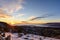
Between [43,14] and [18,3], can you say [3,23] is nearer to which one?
[18,3]

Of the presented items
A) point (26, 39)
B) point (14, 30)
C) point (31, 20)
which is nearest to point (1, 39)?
point (14, 30)

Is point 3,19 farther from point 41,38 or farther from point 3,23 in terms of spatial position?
point 41,38

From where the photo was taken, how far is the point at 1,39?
5.11ft

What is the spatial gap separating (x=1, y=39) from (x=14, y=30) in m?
0.19

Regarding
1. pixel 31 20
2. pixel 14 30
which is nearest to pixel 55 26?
pixel 31 20

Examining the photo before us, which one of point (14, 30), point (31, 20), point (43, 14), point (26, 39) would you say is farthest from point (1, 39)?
point (43, 14)

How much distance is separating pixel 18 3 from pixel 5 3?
0.16 m

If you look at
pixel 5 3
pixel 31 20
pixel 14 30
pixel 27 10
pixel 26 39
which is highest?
pixel 5 3

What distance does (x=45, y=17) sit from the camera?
1.55 m

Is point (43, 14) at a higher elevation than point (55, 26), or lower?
higher

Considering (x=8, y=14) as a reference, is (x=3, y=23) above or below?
below

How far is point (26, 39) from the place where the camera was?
1537mm

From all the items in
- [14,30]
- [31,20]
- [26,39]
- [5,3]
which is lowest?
[26,39]

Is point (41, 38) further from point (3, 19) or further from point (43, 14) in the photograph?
point (3, 19)
